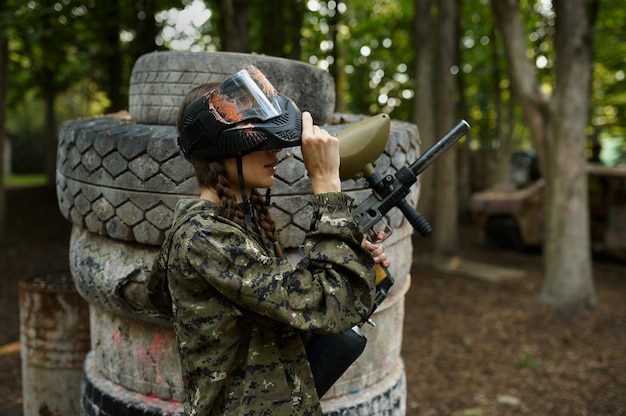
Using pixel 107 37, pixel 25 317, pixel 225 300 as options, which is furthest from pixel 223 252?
pixel 107 37

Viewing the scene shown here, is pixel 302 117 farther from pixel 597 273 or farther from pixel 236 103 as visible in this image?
pixel 597 273

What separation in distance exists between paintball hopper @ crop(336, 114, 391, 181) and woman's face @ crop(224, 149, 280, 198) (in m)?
0.23

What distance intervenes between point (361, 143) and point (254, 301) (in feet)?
1.89

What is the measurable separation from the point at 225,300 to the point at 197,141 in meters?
0.40

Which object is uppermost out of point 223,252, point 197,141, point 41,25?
point 41,25

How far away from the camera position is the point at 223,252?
1462mm

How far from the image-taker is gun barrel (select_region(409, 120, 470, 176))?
6.15ft

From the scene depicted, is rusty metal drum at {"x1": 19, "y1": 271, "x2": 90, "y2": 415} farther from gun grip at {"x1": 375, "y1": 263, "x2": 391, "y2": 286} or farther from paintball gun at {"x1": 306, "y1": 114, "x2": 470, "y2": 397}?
gun grip at {"x1": 375, "y1": 263, "x2": 391, "y2": 286}

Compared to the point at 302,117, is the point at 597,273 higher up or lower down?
lower down

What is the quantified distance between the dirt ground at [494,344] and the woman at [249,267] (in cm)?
265

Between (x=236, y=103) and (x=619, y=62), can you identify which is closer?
(x=236, y=103)

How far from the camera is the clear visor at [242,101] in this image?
1.52 metres

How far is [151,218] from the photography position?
210cm

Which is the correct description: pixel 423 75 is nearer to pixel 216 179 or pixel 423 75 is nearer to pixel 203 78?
pixel 203 78
